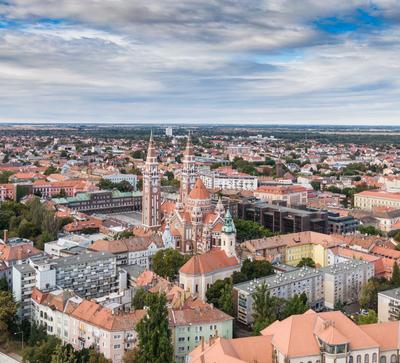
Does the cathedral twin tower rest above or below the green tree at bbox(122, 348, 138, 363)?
above

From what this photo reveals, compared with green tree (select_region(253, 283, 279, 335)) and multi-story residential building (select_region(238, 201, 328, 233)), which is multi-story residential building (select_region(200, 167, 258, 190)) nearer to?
multi-story residential building (select_region(238, 201, 328, 233))

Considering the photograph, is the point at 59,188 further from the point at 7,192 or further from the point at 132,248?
the point at 132,248

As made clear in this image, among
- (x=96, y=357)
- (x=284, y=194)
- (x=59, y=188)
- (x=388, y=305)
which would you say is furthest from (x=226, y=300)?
(x=59, y=188)

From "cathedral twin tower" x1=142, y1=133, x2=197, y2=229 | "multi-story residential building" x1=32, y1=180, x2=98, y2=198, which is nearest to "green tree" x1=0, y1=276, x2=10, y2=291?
"cathedral twin tower" x1=142, y1=133, x2=197, y2=229

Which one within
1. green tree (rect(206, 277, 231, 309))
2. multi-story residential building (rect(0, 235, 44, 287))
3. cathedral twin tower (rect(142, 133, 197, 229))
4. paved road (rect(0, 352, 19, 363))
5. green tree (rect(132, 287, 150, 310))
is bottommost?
paved road (rect(0, 352, 19, 363))

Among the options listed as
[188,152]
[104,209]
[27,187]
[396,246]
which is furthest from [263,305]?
[27,187]

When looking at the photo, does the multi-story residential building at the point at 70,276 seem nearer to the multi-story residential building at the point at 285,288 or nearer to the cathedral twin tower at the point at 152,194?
the multi-story residential building at the point at 285,288

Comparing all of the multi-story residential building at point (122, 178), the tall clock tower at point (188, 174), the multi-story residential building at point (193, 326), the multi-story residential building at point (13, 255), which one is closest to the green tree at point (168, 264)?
the multi-story residential building at point (13, 255)
